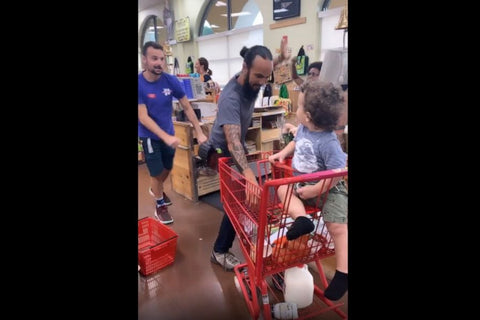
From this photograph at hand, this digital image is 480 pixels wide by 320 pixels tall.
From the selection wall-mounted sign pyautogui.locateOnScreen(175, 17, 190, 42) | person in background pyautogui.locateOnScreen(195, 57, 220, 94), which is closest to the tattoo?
wall-mounted sign pyautogui.locateOnScreen(175, 17, 190, 42)

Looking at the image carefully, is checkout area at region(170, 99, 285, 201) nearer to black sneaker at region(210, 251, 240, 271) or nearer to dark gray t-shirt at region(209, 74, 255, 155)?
black sneaker at region(210, 251, 240, 271)

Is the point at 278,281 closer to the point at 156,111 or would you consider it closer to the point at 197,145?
the point at 156,111

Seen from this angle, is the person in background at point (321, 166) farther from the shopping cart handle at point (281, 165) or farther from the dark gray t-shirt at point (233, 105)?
the dark gray t-shirt at point (233, 105)

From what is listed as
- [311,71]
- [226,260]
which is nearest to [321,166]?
[311,71]

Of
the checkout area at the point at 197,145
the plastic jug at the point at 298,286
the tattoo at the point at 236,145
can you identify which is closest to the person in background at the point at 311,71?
the tattoo at the point at 236,145

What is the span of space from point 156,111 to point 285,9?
28.0 inches

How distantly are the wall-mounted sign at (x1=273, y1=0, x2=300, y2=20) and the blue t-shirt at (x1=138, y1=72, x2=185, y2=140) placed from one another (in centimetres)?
55

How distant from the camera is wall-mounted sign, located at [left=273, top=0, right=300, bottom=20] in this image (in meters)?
1.15

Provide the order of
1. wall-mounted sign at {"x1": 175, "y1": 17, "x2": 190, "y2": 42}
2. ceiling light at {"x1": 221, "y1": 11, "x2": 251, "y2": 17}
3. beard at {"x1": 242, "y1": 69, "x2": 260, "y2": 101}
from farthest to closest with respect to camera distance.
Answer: ceiling light at {"x1": 221, "y1": 11, "x2": 251, "y2": 17}
beard at {"x1": 242, "y1": 69, "x2": 260, "y2": 101}
wall-mounted sign at {"x1": 175, "y1": 17, "x2": 190, "y2": 42}

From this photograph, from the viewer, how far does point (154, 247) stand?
57.9 inches

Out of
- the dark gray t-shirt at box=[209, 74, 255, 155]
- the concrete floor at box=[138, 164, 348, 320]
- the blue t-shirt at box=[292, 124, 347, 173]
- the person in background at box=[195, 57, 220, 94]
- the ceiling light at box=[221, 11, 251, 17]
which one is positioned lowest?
the concrete floor at box=[138, 164, 348, 320]
